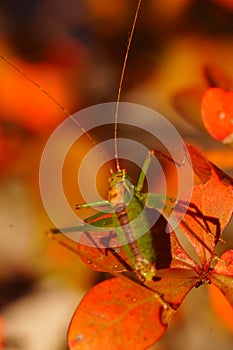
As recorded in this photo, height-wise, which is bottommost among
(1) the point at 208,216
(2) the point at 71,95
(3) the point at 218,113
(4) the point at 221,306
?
(4) the point at 221,306

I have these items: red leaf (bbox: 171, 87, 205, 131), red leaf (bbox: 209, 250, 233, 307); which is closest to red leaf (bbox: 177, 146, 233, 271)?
red leaf (bbox: 209, 250, 233, 307)

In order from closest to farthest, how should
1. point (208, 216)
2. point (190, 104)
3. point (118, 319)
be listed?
point (118, 319), point (208, 216), point (190, 104)

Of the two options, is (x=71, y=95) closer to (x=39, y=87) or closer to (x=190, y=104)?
(x=39, y=87)

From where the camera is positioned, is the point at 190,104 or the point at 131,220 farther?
the point at 190,104

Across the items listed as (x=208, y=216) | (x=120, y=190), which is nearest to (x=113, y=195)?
(x=120, y=190)

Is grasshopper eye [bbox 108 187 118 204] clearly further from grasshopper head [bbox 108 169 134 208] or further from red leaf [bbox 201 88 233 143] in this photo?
red leaf [bbox 201 88 233 143]

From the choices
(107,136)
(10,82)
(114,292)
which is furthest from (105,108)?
(114,292)

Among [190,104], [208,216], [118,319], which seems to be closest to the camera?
[118,319]
